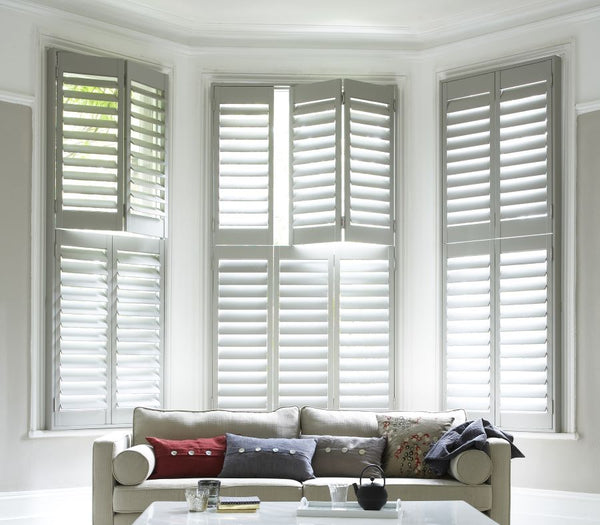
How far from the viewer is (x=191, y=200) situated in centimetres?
574

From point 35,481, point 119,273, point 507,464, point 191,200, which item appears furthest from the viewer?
point 191,200

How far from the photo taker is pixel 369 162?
5.73 m

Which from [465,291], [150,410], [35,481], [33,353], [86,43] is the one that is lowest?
[35,481]

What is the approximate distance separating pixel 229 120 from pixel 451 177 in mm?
1475

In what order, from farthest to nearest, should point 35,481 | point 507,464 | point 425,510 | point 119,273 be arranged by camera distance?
point 119,273, point 35,481, point 507,464, point 425,510

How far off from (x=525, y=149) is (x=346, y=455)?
2098mm

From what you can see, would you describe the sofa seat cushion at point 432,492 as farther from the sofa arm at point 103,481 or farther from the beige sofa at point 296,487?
the sofa arm at point 103,481

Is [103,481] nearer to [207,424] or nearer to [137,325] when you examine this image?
[207,424]

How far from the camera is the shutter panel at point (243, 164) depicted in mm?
5723

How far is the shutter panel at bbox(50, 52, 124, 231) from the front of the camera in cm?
520

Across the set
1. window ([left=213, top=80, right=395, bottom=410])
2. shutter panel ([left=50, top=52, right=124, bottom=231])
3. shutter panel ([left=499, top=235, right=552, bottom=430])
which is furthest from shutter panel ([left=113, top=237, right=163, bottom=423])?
shutter panel ([left=499, top=235, right=552, bottom=430])

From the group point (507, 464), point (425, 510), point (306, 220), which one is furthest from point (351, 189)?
point (425, 510)

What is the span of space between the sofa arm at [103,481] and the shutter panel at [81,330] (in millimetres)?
763

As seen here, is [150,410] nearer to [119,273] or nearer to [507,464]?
[119,273]
